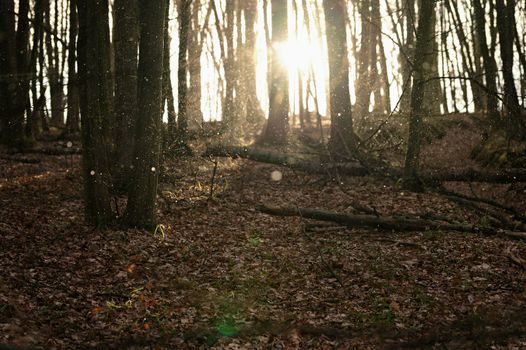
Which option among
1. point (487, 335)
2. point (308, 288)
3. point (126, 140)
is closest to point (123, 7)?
point (126, 140)

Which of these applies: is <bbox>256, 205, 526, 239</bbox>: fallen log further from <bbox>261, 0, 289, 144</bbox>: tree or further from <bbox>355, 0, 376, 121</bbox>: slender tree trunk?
<bbox>355, 0, 376, 121</bbox>: slender tree trunk

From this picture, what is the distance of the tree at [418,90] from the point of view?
12.6m

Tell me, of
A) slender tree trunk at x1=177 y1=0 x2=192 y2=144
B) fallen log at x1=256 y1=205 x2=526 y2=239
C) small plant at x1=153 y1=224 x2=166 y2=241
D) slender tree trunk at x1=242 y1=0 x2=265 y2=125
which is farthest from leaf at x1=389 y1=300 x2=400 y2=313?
slender tree trunk at x1=242 y1=0 x2=265 y2=125

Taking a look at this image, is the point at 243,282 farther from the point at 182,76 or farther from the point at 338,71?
the point at 182,76

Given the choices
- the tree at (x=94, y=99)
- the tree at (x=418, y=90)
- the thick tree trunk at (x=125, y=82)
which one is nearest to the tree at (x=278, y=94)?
the tree at (x=418, y=90)

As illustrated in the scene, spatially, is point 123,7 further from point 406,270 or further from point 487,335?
point 487,335

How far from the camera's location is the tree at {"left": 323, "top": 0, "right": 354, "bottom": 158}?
16125 mm

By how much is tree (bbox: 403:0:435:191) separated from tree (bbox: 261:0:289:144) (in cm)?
716

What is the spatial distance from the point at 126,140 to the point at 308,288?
6.51 m

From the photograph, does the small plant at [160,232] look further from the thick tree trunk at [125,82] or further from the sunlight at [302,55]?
the sunlight at [302,55]

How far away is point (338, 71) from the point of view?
16.2 metres

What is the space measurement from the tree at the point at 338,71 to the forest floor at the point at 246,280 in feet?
13.0

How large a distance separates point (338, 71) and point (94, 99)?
8896 mm

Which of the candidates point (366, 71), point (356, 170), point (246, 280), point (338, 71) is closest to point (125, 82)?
point (246, 280)
